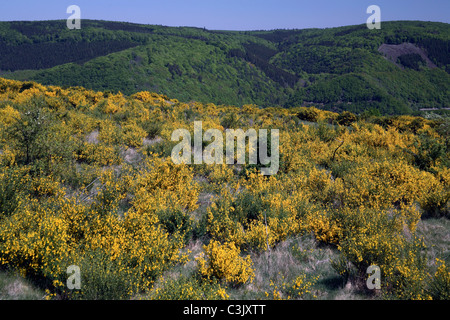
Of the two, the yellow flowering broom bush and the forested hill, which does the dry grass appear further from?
the forested hill

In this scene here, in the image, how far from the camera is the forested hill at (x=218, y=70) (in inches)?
4884

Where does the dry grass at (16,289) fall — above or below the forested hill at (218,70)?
below

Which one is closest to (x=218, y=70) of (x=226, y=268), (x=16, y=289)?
(x=226, y=268)

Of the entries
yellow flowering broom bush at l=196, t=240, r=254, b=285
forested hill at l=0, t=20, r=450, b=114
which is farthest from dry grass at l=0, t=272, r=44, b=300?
forested hill at l=0, t=20, r=450, b=114

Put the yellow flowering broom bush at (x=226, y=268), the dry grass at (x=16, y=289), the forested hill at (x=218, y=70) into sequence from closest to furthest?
the dry grass at (x=16, y=289), the yellow flowering broom bush at (x=226, y=268), the forested hill at (x=218, y=70)

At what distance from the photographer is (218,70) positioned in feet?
555

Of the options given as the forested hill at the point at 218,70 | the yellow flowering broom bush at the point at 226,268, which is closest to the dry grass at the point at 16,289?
the yellow flowering broom bush at the point at 226,268

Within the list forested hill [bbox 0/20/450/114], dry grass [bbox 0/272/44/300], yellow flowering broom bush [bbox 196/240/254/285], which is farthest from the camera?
forested hill [bbox 0/20/450/114]

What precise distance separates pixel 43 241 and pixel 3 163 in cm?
473

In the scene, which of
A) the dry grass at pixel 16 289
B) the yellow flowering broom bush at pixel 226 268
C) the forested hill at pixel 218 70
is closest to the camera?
the dry grass at pixel 16 289

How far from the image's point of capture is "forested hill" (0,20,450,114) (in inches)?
4884

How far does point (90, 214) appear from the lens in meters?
5.64

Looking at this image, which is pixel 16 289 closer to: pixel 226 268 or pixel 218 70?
pixel 226 268

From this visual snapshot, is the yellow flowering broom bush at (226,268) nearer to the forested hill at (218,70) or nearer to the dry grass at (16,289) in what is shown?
the dry grass at (16,289)
